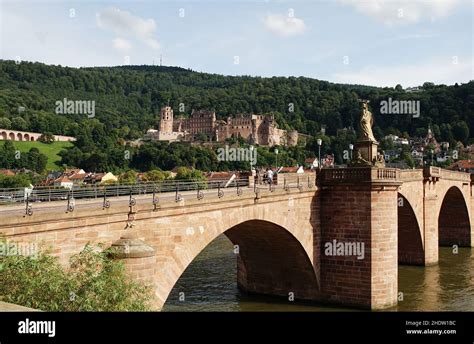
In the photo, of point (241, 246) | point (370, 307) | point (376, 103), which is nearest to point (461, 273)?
point (370, 307)

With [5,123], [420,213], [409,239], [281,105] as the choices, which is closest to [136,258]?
[420,213]

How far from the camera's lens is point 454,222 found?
47688 mm

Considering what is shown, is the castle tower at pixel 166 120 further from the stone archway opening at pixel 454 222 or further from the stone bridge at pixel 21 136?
the stone archway opening at pixel 454 222

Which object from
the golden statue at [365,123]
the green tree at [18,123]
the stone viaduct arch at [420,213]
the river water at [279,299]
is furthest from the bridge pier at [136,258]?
the green tree at [18,123]

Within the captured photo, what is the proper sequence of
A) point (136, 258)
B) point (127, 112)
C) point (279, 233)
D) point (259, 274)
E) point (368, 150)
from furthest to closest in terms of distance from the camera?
point (127, 112) < point (259, 274) < point (368, 150) < point (279, 233) < point (136, 258)

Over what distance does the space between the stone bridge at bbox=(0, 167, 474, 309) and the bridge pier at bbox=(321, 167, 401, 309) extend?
0.04 meters

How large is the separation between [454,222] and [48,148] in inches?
3965

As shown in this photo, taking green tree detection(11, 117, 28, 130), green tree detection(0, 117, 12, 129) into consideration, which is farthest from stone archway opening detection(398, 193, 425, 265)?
green tree detection(11, 117, 28, 130)

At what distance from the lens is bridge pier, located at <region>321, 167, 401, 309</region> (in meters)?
23.4

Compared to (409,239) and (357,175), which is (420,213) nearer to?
(409,239)

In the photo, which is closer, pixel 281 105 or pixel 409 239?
pixel 409 239
